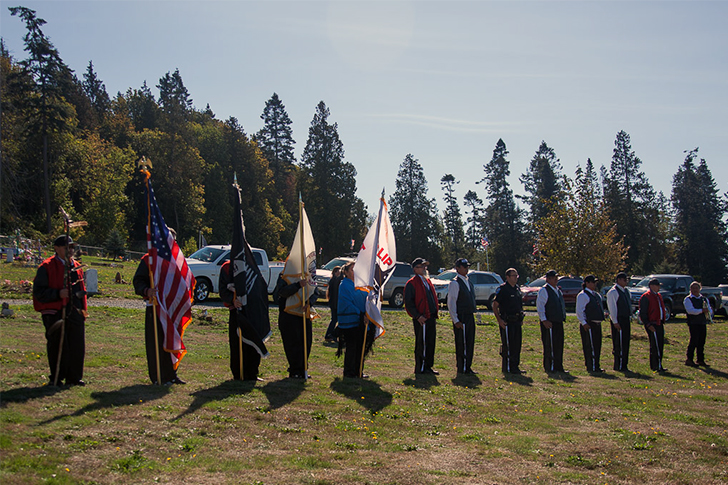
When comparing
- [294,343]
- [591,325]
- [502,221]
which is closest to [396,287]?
[591,325]

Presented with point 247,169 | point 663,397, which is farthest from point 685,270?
point 663,397

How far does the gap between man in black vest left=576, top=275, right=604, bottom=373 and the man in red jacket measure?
33.1 feet

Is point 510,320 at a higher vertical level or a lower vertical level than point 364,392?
higher

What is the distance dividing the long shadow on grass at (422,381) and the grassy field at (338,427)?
0.06m

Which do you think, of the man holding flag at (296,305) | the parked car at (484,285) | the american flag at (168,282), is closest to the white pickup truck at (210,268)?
the parked car at (484,285)

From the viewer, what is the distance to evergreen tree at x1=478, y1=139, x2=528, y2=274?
241ft

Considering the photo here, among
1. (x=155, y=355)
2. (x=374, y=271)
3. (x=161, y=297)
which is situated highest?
(x=374, y=271)

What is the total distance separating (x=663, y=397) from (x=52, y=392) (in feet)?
30.8

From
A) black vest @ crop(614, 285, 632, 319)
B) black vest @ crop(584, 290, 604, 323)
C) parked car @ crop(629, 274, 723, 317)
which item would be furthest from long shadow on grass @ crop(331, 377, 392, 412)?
parked car @ crop(629, 274, 723, 317)

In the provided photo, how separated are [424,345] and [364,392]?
2.56m

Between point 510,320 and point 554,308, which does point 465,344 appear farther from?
point 554,308

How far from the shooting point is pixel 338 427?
6848 mm

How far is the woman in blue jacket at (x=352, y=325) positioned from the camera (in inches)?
387

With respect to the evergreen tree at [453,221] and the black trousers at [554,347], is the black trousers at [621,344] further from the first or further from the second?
the evergreen tree at [453,221]
